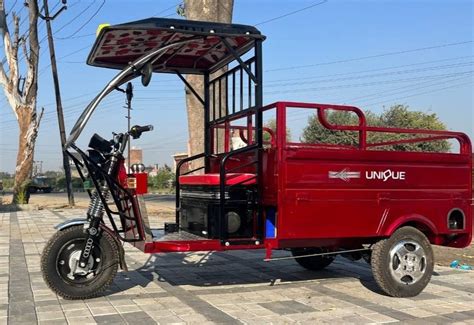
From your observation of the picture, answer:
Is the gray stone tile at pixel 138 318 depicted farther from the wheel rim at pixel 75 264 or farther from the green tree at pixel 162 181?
the green tree at pixel 162 181

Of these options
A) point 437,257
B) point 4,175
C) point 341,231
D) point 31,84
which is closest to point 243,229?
point 341,231

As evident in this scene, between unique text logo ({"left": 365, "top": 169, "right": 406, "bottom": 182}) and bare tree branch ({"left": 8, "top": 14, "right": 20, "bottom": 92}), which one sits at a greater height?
bare tree branch ({"left": 8, "top": 14, "right": 20, "bottom": 92})

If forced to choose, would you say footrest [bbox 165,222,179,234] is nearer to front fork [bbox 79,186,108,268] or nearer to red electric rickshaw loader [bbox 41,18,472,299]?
red electric rickshaw loader [bbox 41,18,472,299]

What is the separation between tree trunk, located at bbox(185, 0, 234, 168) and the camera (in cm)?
995

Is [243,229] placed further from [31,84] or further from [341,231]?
[31,84]

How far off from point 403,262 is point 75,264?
3.68 meters

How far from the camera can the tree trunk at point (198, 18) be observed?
32.6ft

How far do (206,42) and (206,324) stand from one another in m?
3.34

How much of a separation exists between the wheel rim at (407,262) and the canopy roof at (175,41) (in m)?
2.91

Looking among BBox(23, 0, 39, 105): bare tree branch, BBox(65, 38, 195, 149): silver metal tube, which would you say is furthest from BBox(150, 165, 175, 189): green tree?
BBox(65, 38, 195, 149): silver metal tube

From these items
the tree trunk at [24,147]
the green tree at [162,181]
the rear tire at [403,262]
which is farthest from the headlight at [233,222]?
the green tree at [162,181]

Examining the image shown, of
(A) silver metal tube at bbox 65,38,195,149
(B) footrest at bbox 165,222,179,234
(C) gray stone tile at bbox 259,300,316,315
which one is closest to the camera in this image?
(A) silver metal tube at bbox 65,38,195,149

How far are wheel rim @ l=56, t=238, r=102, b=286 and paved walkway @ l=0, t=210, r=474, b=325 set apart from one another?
0.25 meters

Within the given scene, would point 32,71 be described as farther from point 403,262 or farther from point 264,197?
point 403,262
